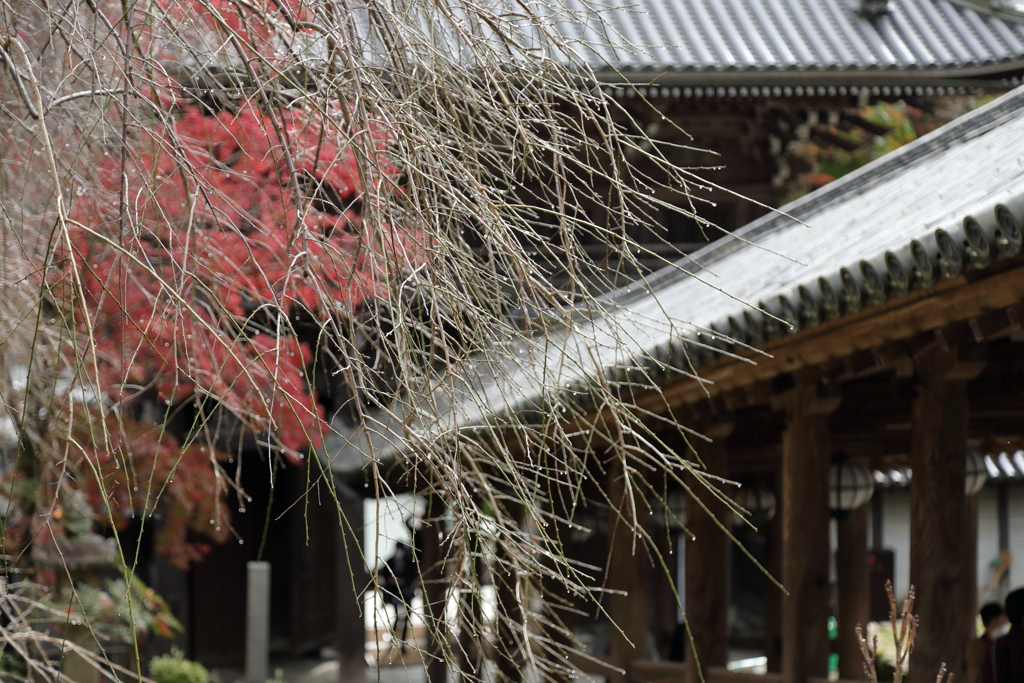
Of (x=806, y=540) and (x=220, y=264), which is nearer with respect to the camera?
(x=220, y=264)

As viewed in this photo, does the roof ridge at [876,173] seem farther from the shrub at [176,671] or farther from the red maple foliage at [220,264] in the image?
the shrub at [176,671]

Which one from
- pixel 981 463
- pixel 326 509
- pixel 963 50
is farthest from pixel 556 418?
pixel 326 509

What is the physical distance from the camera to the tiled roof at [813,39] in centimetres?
888

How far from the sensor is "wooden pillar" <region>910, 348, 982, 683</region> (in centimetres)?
353

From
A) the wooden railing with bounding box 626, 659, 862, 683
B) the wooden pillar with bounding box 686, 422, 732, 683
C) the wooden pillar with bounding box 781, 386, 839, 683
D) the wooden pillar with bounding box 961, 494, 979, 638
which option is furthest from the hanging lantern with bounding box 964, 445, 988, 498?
the wooden pillar with bounding box 781, 386, 839, 683

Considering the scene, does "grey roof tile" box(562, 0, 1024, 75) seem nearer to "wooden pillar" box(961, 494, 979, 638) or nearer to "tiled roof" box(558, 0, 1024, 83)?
"tiled roof" box(558, 0, 1024, 83)

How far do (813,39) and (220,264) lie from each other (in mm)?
7191

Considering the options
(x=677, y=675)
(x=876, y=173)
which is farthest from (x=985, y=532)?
(x=677, y=675)

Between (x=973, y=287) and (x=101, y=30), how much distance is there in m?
2.78

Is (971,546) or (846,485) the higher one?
(846,485)

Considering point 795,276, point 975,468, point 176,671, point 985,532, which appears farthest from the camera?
point 985,532

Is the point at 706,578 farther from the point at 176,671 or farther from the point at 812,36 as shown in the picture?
the point at 176,671

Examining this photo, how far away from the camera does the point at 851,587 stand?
974 centimetres

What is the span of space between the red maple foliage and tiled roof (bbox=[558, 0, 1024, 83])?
4.07 metres
